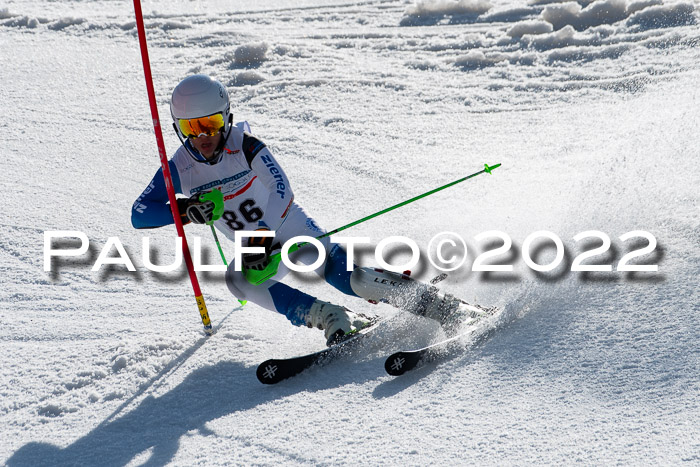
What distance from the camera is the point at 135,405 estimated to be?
3.48 metres

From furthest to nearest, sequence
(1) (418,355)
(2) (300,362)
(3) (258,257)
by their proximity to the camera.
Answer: (3) (258,257)
(2) (300,362)
(1) (418,355)

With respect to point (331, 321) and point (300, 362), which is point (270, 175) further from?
point (300, 362)

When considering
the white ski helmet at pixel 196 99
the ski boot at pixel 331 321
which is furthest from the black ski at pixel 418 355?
the white ski helmet at pixel 196 99

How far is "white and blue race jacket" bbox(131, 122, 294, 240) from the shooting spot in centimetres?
387

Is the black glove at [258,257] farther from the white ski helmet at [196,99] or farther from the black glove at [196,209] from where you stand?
the white ski helmet at [196,99]

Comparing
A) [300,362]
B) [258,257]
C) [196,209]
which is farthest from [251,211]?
[300,362]

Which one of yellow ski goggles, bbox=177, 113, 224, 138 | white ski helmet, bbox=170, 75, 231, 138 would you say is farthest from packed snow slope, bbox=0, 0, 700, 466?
white ski helmet, bbox=170, 75, 231, 138

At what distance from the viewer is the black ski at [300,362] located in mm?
3482

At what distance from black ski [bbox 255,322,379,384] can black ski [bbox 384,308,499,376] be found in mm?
256

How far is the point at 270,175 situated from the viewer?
12.8ft

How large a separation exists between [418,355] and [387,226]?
2.27 metres

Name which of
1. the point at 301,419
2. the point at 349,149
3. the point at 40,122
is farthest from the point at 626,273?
the point at 40,122

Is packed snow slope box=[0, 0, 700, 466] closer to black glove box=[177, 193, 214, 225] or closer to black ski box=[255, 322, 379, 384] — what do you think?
black ski box=[255, 322, 379, 384]

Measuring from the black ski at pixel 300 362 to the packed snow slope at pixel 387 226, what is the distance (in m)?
0.06
